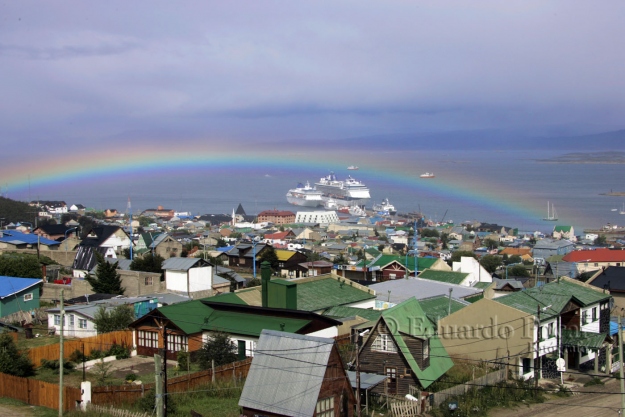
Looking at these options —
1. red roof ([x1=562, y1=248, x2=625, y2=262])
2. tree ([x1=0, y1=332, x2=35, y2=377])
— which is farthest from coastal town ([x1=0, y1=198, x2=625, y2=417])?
red roof ([x1=562, y1=248, x2=625, y2=262])

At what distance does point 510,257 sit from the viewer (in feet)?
138

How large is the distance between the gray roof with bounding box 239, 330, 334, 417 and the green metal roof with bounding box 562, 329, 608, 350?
716cm

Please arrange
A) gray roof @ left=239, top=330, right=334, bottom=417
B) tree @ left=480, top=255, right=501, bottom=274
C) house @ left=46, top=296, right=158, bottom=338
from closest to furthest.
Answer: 1. gray roof @ left=239, top=330, right=334, bottom=417
2. house @ left=46, top=296, right=158, bottom=338
3. tree @ left=480, top=255, right=501, bottom=274

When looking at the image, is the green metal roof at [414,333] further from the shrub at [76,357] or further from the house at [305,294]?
the shrub at [76,357]

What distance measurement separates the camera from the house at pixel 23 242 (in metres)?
32.2

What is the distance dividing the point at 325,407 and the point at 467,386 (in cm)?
329

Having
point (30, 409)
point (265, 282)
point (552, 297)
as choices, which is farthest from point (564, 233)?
point (30, 409)

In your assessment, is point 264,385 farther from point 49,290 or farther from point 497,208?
point 497,208

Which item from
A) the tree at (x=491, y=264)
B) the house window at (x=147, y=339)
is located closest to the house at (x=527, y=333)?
the house window at (x=147, y=339)

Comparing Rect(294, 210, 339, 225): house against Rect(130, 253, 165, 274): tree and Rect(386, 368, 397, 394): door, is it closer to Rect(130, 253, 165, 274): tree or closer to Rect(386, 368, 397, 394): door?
Rect(130, 253, 165, 274): tree

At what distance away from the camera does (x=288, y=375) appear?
8.55m

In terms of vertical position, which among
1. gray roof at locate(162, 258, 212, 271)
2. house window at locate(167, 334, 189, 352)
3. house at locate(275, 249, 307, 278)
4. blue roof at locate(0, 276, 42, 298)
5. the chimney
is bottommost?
house at locate(275, 249, 307, 278)

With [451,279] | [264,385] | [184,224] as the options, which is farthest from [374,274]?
[184,224]

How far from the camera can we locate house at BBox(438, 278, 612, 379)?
12.6 meters
